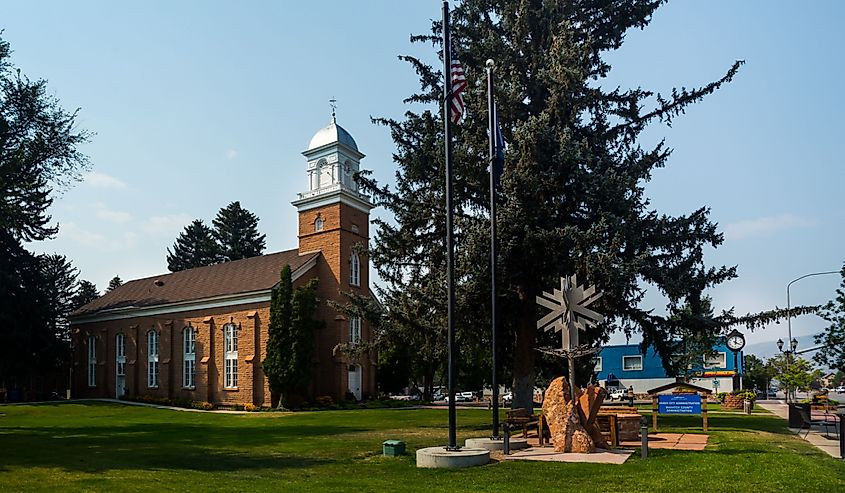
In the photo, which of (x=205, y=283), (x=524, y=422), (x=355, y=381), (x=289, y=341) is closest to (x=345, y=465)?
(x=524, y=422)

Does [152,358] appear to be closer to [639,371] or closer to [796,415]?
[796,415]

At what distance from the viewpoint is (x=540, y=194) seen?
929 inches

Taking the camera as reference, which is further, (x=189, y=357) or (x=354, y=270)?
(x=189, y=357)

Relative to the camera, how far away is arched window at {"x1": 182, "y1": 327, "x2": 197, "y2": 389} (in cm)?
4903

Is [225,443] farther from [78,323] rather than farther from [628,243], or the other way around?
[78,323]

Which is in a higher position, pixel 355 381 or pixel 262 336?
pixel 262 336

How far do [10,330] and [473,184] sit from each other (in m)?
42.4

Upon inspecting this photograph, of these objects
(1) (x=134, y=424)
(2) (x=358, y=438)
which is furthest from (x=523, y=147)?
(1) (x=134, y=424)

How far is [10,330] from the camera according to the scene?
52812 millimetres

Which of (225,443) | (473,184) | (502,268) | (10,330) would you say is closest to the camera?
(225,443)

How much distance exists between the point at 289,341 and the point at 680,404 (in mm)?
28090

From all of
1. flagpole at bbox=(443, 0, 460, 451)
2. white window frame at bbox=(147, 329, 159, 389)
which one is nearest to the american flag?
flagpole at bbox=(443, 0, 460, 451)

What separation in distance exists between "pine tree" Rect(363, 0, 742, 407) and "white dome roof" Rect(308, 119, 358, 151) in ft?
63.0

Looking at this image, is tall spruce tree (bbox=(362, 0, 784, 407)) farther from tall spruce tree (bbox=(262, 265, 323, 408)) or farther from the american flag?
tall spruce tree (bbox=(262, 265, 323, 408))
